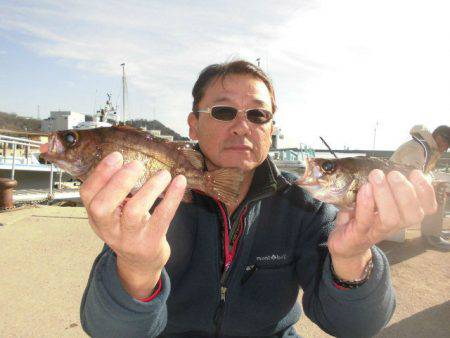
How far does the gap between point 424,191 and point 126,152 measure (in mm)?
1690

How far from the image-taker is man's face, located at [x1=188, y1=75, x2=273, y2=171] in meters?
2.73

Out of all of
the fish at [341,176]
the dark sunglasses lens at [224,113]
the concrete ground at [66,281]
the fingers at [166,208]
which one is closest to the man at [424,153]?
the concrete ground at [66,281]

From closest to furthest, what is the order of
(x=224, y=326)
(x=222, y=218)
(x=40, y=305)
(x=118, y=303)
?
1. (x=118, y=303)
2. (x=224, y=326)
3. (x=222, y=218)
4. (x=40, y=305)

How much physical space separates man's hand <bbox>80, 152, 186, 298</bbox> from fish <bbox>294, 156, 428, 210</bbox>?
3.02 feet

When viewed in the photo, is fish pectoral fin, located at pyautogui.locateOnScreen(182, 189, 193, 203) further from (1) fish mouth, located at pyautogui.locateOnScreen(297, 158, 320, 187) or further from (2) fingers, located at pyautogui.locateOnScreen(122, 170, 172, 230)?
(1) fish mouth, located at pyautogui.locateOnScreen(297, 158, 320, 187)

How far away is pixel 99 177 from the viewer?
177cm

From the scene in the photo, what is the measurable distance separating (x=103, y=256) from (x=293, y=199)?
4.92 feet

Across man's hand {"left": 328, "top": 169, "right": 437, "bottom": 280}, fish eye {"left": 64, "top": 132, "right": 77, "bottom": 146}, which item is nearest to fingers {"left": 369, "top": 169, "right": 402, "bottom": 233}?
man's hand {"left": 328, "top": 169, "right": 437, "bottom": 280}

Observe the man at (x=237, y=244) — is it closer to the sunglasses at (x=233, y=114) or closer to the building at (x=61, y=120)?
the sunglasses at (x=233, y=114)

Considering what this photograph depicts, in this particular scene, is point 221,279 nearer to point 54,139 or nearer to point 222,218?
point 222,218

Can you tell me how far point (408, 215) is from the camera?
1.96 metres

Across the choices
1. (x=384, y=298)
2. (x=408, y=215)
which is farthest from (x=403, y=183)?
(x=384, y=298)

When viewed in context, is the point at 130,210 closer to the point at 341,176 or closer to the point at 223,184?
the point at 223,184

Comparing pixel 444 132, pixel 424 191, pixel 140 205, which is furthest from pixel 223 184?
pixel 444 132
